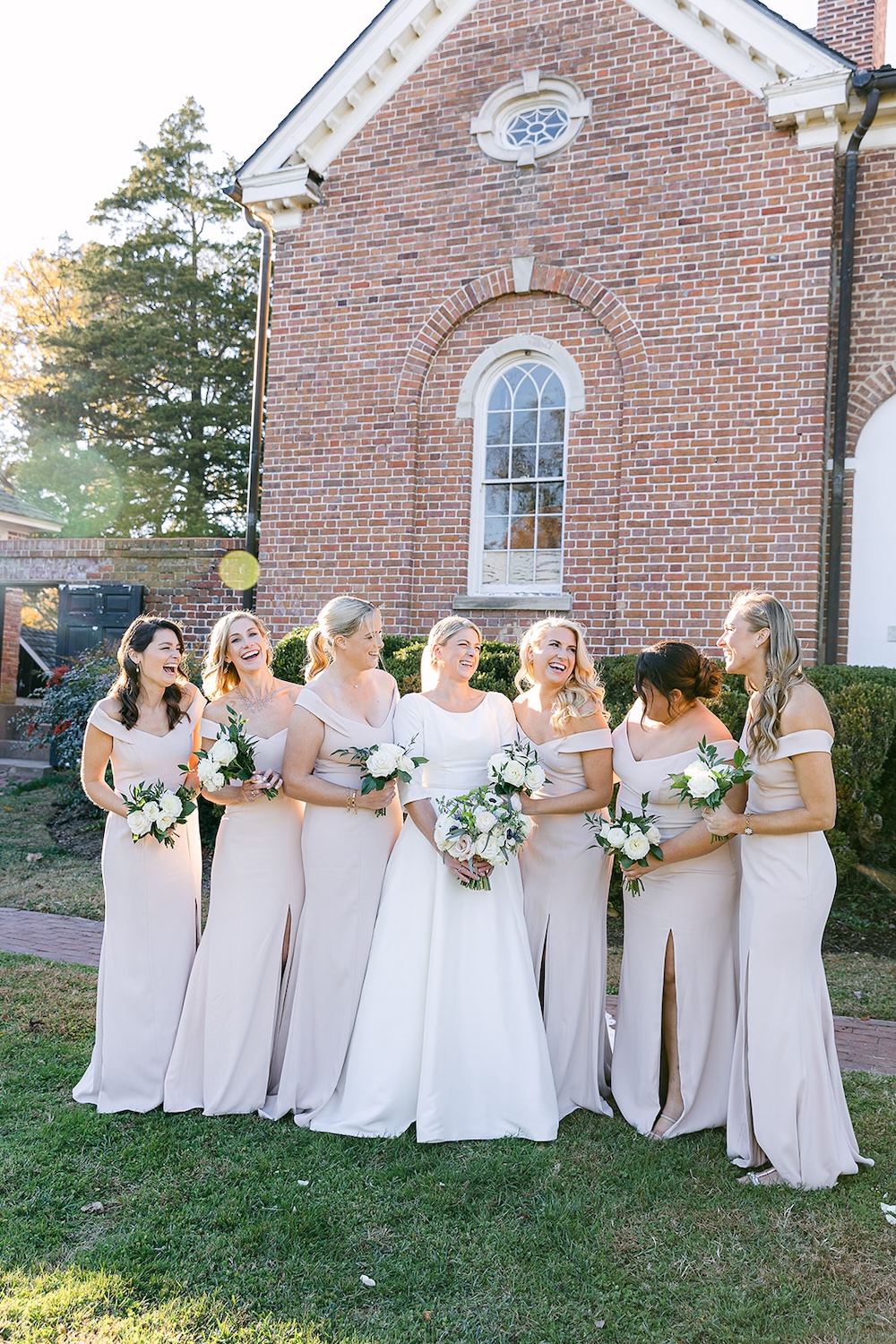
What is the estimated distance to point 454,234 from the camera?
1123 centimetres

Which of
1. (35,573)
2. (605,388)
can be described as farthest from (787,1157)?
(35,573)

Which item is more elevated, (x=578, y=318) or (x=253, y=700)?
(x=578, y=318)

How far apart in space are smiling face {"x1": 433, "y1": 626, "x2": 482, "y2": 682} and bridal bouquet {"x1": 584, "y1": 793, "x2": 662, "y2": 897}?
939mm

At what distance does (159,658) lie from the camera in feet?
15.9

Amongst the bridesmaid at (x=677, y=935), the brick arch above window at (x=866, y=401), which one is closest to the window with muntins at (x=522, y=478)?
the brick arch above window at (x=866, y=401)

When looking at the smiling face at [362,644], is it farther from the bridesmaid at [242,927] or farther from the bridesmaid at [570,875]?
the bridesmaid at [570,875]

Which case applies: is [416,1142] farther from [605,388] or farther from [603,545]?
[605,388]

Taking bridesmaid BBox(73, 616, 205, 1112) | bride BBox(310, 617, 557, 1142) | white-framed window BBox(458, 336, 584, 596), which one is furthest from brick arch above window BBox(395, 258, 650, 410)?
bridesmaid BBox(73, 616, 205, 1112)

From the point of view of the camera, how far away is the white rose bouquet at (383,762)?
441 centimetres

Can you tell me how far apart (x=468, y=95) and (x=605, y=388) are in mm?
3703

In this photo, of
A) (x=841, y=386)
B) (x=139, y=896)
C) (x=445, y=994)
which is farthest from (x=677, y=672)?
(x=841, y=386)

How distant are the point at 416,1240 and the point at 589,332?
918cm

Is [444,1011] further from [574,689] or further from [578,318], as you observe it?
[578,318]

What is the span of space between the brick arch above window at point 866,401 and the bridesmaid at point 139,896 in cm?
760
